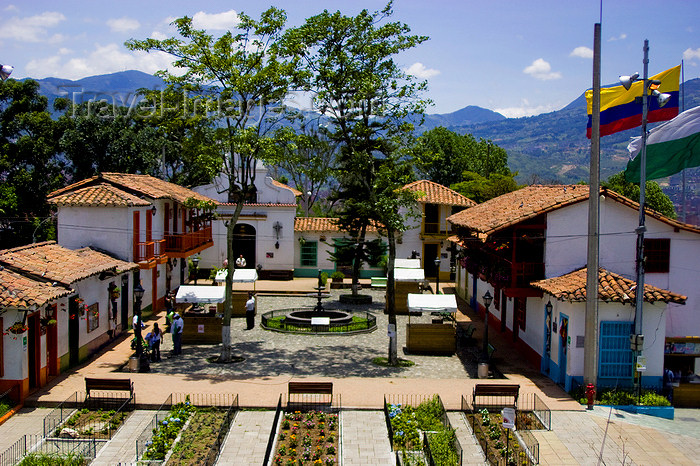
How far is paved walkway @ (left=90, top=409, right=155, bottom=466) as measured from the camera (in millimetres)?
12742

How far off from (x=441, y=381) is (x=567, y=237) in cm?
614

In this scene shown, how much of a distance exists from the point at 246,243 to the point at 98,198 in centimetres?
1705

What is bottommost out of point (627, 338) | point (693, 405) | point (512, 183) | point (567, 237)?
point (693, 405)

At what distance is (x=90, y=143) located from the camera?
130 feet

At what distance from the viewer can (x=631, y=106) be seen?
57.4ft

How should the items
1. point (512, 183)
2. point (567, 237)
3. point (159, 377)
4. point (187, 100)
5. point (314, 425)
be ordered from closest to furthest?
point (314, 425)
point (159, 377)
point (567, 237)
point (187, 100)
point (512, 183)

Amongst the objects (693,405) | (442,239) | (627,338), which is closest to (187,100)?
(627,338)

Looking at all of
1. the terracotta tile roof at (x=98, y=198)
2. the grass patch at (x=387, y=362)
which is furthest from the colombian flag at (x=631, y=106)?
the terracotta tile roof at (x=98, y=198)

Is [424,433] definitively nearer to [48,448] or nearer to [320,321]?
[48,448]

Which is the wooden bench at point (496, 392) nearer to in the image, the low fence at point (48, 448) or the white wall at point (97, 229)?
the low fence at point (48, 448)

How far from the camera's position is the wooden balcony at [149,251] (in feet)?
82.1

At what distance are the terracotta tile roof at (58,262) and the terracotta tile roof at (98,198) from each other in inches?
68.9

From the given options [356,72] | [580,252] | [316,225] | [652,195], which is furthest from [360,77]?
[652,195]

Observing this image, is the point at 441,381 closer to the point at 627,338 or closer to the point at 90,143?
the point at 627,338
